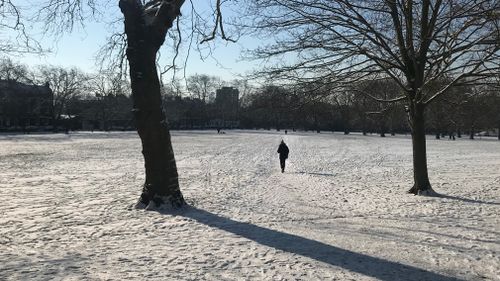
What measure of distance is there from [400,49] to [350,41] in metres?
1.40

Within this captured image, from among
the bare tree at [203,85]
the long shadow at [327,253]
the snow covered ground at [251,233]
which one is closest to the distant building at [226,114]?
the bare tree at [203,85]

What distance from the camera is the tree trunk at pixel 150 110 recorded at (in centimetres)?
1027

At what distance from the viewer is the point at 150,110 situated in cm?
1042

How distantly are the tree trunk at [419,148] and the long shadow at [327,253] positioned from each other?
687 cm

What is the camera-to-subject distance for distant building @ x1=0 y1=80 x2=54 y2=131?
3235 inches

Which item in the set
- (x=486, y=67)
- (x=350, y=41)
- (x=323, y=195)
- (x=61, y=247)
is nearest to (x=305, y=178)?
(x=323, y=195)

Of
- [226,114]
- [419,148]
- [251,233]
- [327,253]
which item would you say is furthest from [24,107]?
[327,253]

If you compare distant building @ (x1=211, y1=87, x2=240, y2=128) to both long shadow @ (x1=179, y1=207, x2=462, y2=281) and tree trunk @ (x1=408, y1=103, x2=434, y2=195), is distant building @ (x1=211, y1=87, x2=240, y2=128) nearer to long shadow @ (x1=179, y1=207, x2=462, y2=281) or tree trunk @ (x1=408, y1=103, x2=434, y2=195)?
tree trunk @ (x1=408, y1=103, x2=434, y2=195)

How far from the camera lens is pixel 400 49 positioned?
12773 mm

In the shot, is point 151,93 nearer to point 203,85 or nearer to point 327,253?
point 327,253

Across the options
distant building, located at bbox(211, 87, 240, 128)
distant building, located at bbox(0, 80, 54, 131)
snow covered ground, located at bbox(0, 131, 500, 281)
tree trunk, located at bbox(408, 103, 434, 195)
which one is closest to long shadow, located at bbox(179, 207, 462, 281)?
snow covered ground, located at bbox(0, 131, 500, 281)

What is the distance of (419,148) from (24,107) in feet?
295

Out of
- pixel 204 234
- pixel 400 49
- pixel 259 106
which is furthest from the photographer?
pixel 259 106

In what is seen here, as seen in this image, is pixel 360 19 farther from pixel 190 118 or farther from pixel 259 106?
pixel 190 118
